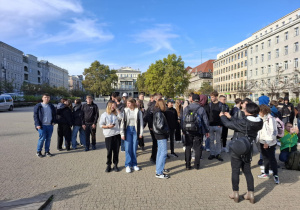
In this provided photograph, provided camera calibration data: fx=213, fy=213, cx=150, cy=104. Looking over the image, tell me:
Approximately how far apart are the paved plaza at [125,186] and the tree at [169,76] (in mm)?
46725

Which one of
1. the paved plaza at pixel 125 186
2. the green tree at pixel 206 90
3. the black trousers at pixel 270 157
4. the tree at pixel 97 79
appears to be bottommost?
the paved plaza at pixel 125 186

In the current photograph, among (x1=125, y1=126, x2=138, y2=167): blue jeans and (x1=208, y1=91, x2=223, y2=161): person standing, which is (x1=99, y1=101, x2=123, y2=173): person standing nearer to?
(x1=125, y1=126, x2=138, y2=167): blue jeans

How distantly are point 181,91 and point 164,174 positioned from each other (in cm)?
4938

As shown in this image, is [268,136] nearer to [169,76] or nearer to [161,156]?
[161,156]

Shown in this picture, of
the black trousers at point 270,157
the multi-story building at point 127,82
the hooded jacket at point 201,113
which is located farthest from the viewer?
the multi-story building at point 127,82

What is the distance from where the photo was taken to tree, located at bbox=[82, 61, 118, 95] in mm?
85125

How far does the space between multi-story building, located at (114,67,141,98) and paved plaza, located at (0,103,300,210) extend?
121m

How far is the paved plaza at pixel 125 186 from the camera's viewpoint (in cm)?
384

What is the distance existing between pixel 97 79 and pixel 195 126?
84.0 m

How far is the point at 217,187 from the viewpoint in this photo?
456 cm

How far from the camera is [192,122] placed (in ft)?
18.0

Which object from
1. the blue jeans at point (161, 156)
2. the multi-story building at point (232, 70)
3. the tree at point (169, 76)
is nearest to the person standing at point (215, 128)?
the blue jeans at point (161, 156)

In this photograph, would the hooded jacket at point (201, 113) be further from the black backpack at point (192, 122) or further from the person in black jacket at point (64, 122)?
the person in black jacket at point (64, 122)

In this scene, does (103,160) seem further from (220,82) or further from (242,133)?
(220,82)
